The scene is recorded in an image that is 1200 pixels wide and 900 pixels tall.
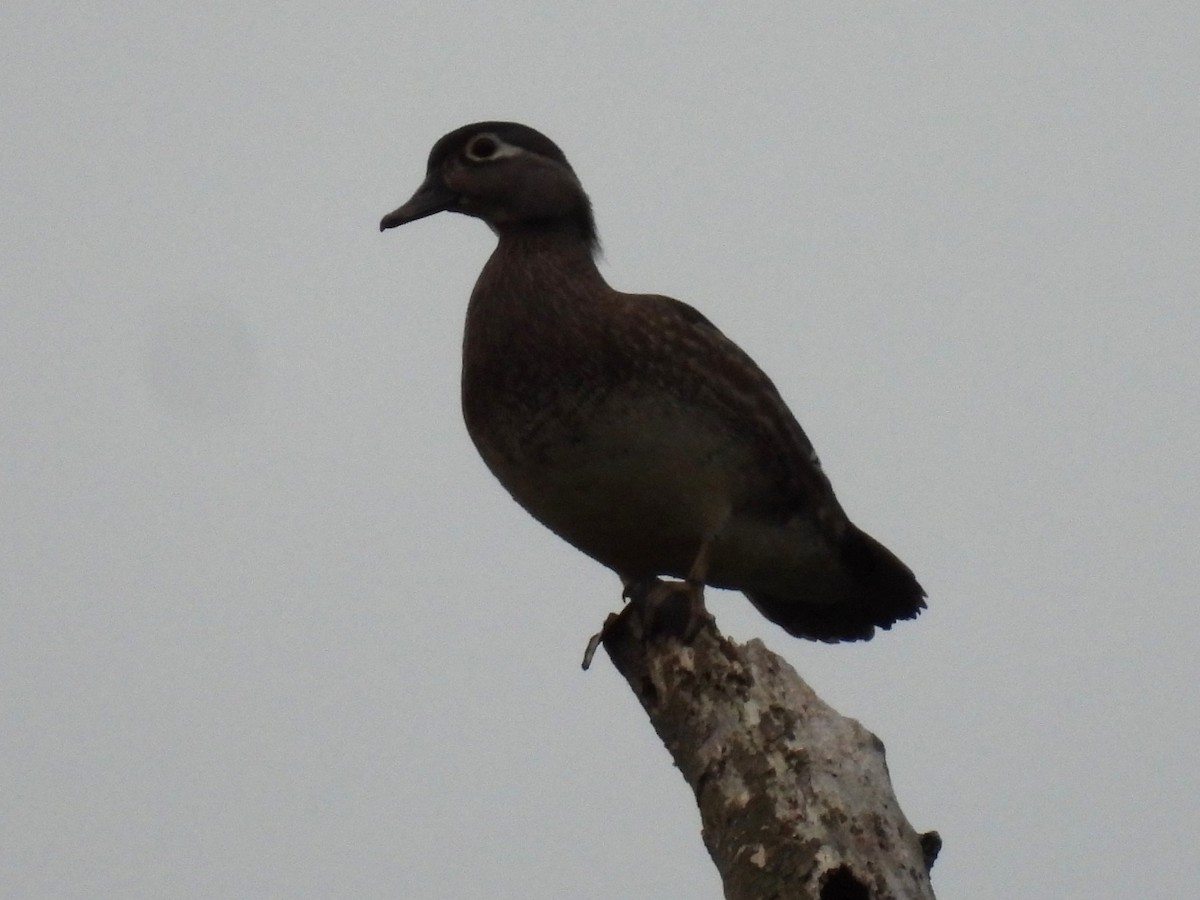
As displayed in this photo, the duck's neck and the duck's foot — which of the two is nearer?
the duck's foot

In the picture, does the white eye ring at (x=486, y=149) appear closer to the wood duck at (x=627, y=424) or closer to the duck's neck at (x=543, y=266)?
the wood duck at (x=627, y=424)

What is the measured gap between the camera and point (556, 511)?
18.3 ft

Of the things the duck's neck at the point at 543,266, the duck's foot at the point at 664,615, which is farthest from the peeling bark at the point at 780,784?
the duck's neck at the point at 543,266

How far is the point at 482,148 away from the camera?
6348 millimetres

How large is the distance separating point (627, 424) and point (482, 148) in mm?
1484

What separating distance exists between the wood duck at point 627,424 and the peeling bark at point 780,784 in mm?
915

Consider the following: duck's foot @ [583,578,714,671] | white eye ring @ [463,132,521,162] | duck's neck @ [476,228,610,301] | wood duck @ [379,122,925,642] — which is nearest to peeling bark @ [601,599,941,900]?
duck's foot @ [583,578,714,671]

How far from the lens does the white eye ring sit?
6.33 m

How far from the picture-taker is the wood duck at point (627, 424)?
5434 millimetres

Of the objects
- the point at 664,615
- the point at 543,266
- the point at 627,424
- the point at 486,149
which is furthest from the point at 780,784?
the point at 486,149

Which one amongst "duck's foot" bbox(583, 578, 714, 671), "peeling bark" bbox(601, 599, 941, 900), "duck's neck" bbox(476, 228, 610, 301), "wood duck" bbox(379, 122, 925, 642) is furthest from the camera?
"duck's neck" bbox(476, 228, 610, 301)

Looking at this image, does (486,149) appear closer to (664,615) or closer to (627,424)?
(627,424)

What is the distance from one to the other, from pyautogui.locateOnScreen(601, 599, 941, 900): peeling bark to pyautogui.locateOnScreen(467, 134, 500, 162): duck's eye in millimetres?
2510

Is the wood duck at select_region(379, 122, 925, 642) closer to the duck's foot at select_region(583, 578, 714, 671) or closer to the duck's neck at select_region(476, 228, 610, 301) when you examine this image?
the duck's neck at select_region(476, 228, 610, 301)
